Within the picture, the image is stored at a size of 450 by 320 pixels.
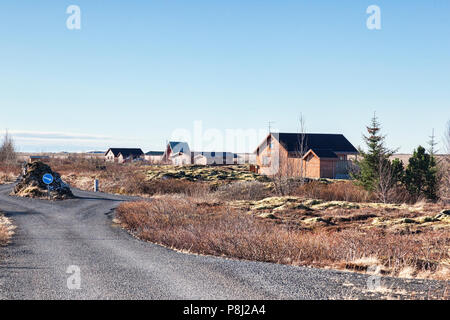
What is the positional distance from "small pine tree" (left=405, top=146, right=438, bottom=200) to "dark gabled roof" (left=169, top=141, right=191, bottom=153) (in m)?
54.7

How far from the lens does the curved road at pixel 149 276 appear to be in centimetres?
813

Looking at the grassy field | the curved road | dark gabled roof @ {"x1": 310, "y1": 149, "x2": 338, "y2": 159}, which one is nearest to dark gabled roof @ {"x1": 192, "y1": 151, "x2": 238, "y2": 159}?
dark gabled roof @ {"x1": 310, "y1": 149, "x2": 338, "y2": 159}

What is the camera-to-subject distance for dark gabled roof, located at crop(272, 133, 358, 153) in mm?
53812

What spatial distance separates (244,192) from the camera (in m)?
32.1

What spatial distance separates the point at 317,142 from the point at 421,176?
73.5 feet

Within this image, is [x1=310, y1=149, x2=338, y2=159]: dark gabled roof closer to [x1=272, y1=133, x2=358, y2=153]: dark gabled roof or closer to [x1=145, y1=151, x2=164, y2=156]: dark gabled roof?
[x1=272, y1=133, x2=358, y2=153]: dark gabled roof

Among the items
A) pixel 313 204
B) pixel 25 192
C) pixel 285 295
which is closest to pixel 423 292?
pixel 285 295

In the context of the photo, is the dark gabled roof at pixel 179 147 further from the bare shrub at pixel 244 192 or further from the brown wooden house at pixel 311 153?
the bare shrub at pixel 244 192

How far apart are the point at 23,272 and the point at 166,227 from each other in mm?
7816

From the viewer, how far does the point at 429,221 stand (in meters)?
20.4

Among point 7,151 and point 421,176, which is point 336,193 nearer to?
point 421,176

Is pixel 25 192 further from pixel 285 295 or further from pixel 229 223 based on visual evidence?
pixel 285 295

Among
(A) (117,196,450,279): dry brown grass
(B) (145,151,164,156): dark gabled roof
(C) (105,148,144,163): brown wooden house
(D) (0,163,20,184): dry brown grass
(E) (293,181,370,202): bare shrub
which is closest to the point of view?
(A) (117,196,450,279): dry brown grass

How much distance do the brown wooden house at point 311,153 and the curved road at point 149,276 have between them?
35050mm
